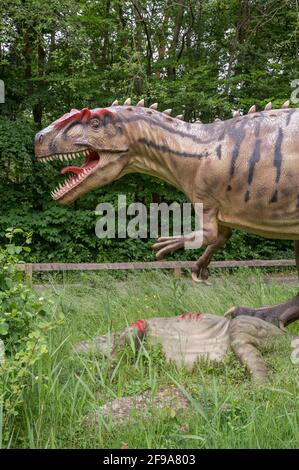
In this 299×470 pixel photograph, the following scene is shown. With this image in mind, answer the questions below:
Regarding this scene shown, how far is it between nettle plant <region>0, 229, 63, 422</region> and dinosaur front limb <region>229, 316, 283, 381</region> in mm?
1173

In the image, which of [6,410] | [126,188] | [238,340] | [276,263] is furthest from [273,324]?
[126,188]

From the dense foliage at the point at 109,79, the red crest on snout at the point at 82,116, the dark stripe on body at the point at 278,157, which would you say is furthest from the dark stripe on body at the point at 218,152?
the dense foliage at the point at 109,79

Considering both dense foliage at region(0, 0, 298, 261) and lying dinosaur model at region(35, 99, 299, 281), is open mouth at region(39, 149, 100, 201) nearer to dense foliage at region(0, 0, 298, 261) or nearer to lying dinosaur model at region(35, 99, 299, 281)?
lying dinosaur model at region(35, 99, 299, 281)

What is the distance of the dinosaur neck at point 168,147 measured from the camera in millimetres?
3971

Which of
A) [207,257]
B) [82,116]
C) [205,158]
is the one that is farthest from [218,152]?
[82,116]

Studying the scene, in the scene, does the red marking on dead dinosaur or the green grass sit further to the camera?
the red marking on dead dinosaur

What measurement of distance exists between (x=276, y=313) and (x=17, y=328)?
2163mm

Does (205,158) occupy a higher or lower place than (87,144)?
lower

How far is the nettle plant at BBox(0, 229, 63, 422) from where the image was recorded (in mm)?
2447

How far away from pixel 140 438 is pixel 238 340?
4.23 ft

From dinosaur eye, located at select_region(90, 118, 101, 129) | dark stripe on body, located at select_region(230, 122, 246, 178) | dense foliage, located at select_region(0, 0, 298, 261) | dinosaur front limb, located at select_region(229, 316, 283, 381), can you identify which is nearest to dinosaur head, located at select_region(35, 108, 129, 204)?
dinosaur eye, located at select_region(90, 118, 101, 129)

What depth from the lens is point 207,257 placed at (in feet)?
13.9

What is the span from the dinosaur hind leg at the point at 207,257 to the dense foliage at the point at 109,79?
6459mm

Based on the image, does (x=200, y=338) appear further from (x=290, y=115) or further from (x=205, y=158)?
(x=290, y=115)
